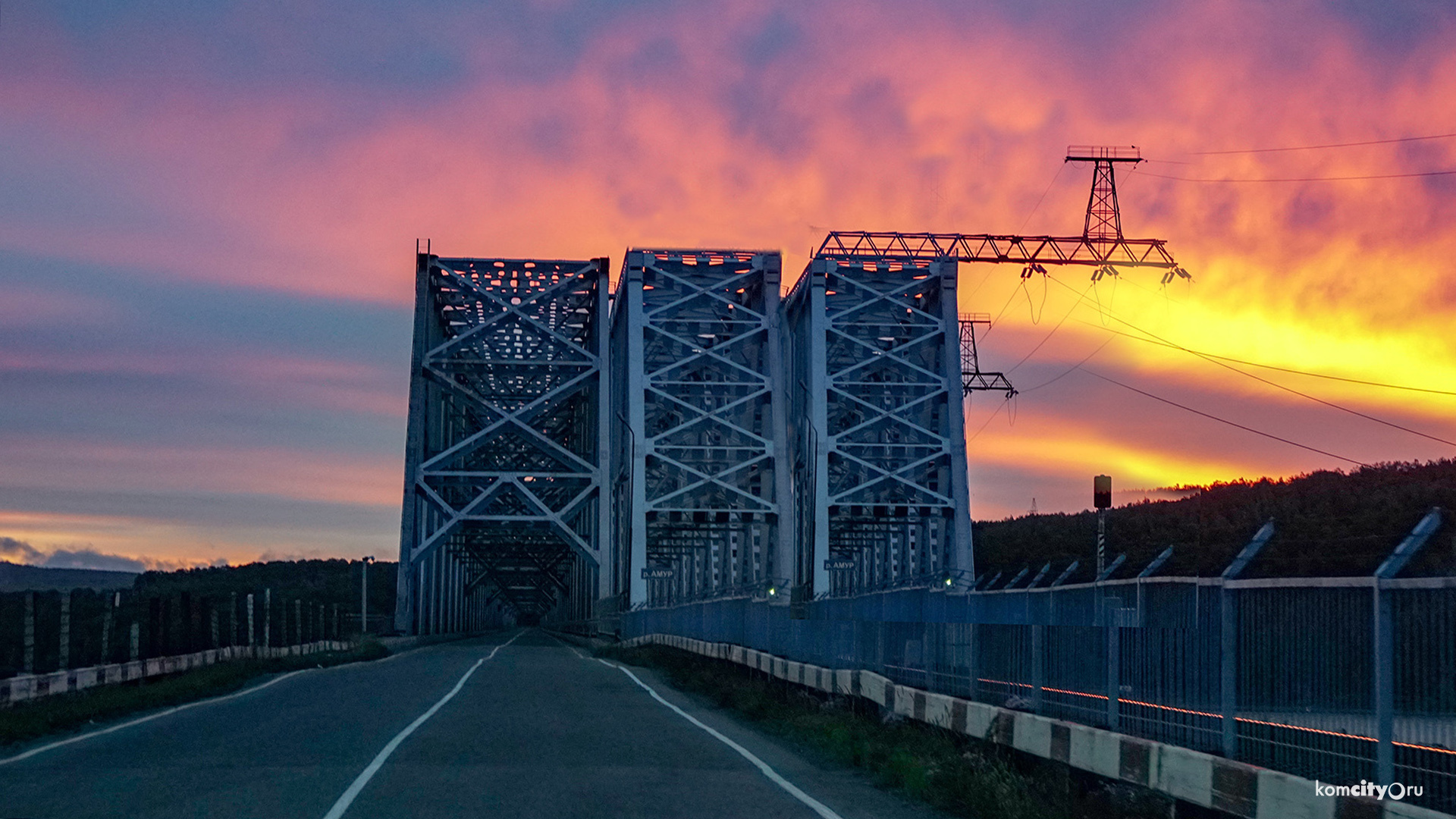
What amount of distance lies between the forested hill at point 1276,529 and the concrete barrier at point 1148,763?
4.89 ft

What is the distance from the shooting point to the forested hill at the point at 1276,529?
32.4ft

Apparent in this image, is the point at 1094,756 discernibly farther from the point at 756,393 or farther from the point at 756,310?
the point at 756,310

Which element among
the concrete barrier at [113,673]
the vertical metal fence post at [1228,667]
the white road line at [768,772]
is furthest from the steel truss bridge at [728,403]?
the vertical metal fence post at [1228,667]

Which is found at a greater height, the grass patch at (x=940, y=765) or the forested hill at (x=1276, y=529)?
the forested hill at (x=1276, y=529)

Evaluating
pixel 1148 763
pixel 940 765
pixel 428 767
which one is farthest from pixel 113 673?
pixel 1148 763

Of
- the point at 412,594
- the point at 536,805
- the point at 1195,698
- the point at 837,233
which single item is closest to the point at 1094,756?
the point at 1195,698

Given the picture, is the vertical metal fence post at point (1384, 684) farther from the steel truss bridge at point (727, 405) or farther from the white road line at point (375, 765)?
the steel truss bridge at point (727, 405)

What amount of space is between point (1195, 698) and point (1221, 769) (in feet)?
6.13

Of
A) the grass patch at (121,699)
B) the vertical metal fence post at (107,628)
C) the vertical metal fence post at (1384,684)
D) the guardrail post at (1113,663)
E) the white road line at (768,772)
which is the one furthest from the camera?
the vertical metal fence post at (107,628)

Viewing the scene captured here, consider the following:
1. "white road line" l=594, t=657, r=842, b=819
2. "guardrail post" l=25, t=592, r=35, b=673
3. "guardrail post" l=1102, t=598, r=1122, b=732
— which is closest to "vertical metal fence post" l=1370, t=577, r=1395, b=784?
"guardrail post" l=1102, t=598, r=1122, b=732

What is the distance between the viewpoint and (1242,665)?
36.3 feet

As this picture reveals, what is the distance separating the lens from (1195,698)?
37.6 ft

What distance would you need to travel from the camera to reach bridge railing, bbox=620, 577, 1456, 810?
8727mm

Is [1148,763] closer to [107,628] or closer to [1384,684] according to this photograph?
[1384,684]
